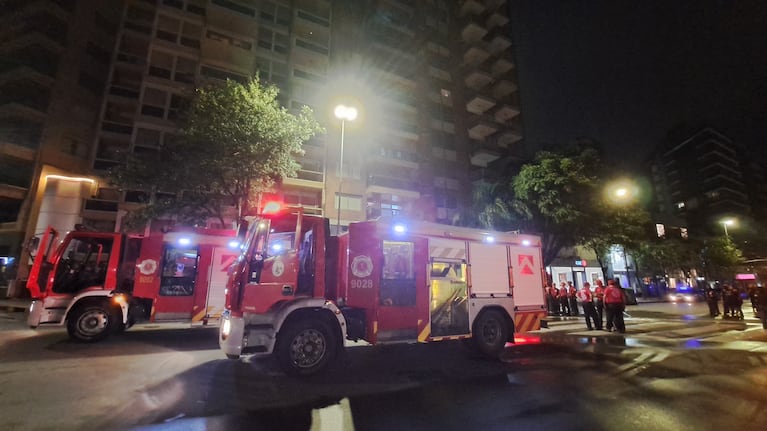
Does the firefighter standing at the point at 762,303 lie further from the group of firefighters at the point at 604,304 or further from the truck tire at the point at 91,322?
the truck tire at the point at 91,322

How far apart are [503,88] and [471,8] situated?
34.9ft

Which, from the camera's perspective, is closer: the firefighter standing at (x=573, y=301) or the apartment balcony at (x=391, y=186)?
the firefighter standing at (x=573, y=301)

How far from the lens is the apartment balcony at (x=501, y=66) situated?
39.8 meters

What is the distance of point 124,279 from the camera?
9.68m

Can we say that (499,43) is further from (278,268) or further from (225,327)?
(225,327)

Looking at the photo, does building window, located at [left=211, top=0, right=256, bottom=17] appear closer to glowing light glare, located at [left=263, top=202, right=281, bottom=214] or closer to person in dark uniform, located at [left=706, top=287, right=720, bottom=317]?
glowing light glare, located at [left=263, top=202, right=281, bottom=214]

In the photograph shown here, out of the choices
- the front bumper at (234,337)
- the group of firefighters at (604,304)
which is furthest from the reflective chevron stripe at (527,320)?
the front bumper at (234,337)

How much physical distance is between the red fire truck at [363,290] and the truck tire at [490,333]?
0.08 feet

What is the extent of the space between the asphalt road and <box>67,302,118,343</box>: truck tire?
1.05 ft

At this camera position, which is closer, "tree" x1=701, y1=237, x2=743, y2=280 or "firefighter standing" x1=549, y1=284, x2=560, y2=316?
"firefighter standing" x1=549, y1=284, x2=560, y2=316

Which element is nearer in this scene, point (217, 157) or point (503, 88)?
point (217, 157)

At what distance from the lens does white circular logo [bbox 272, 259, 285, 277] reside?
6191mm

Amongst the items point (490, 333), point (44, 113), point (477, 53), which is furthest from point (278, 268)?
point (477, 53)

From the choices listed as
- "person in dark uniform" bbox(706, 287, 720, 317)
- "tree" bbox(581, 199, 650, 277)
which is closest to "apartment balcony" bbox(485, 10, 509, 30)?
"tree" bbox(581, 199, 650, 277)
